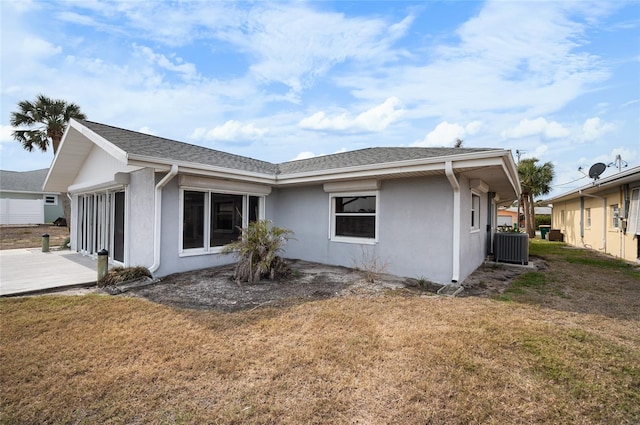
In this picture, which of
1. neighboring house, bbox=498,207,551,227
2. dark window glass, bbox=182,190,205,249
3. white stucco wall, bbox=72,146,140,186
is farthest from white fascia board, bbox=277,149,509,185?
neighboring house, bbox=498,207,551,227

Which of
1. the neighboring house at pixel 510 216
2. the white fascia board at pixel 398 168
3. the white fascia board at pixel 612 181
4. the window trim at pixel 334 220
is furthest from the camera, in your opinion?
the neighboring house at pixel 510 216

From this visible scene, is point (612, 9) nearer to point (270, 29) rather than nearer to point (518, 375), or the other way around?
point (270, 29)

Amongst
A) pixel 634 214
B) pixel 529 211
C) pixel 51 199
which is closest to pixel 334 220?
pixel 634 214

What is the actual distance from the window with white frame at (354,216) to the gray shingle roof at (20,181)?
3175 cm

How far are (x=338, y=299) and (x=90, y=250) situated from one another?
9985 millimetres

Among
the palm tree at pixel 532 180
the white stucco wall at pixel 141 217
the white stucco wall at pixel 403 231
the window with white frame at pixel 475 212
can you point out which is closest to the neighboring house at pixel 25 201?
the white stucco wall at pixel 141 217

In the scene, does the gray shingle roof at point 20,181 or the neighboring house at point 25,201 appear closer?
the neighboring house at point 25,201

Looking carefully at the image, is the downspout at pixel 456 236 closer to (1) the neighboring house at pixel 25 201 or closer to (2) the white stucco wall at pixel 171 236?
(2) the white stucco wall at pixel 171 236

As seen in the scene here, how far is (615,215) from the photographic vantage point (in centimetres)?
1320

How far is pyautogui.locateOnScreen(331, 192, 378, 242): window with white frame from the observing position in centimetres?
793

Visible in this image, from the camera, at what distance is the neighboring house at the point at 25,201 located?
2439 centimetres

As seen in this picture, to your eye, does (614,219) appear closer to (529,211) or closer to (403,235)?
(529,211)

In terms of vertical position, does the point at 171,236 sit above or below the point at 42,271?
above

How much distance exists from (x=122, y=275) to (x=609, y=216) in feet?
64.2
